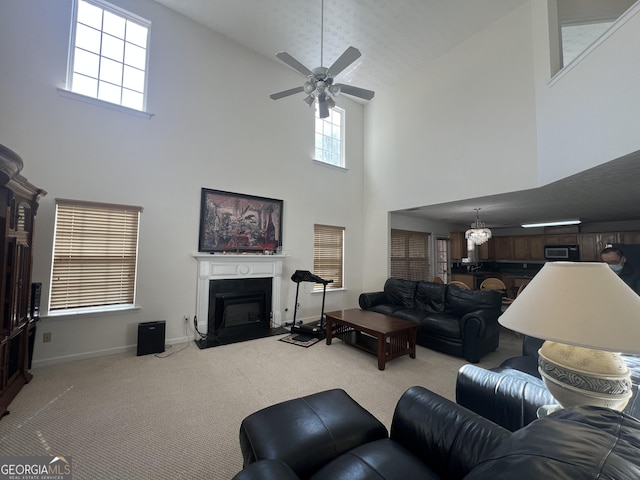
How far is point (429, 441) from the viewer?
124 centimetres

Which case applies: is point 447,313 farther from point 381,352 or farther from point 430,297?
point 381,352

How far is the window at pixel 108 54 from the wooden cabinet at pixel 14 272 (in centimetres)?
182

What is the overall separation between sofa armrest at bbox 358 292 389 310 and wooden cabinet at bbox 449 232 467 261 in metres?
3.58

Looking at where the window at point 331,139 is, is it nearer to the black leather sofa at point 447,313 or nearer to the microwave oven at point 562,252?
the black leather sofa at point 447,313

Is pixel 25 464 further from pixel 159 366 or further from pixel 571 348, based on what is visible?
pixel 571 348

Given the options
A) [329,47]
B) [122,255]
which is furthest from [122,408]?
[329,47]

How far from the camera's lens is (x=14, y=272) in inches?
90.4

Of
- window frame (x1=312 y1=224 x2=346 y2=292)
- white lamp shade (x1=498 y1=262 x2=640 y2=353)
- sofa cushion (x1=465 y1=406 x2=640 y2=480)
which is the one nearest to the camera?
sofa cushion (x1=465 y1=406 x2=640 y2=480)

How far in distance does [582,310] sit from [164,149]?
185 inches

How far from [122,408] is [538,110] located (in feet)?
19.0

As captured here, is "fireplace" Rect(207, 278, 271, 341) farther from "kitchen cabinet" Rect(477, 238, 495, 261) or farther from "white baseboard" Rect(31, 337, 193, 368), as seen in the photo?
"kitchen cabinet" Rect(477, 238, 495, 261)

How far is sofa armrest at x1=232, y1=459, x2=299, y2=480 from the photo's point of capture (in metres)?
0.94

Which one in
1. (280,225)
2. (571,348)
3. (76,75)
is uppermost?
(76,75)

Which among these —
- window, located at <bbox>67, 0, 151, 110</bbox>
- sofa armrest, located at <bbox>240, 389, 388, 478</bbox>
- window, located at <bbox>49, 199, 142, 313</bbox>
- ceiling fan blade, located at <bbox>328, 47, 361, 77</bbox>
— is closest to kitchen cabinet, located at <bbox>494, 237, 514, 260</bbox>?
ceiling fan blade, located at <bbox>328, 47, 361, 77</bbox>
